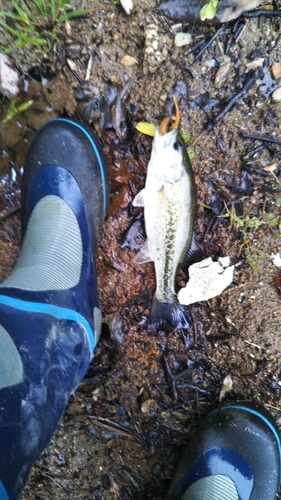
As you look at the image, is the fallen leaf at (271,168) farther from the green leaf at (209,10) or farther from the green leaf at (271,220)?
the green leaf at (209,10)

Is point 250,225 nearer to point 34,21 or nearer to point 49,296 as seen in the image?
point 49,296

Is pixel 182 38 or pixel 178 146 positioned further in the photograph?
pixel 182 38

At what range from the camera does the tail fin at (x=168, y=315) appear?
2553 millimetres

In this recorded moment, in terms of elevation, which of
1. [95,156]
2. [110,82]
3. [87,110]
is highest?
[110,82]

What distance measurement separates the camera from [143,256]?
2.52 meters

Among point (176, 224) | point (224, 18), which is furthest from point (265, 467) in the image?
point (224, 18)

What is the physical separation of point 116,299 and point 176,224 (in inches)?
26.6

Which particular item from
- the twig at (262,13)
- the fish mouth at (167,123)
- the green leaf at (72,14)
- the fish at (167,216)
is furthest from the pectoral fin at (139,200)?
the twig at (262,13)

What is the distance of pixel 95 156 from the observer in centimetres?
242

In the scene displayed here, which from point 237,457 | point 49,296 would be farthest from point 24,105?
point 237,457

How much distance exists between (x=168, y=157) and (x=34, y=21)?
3.99ft

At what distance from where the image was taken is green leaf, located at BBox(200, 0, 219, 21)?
7.41 ft

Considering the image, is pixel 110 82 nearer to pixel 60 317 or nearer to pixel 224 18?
pixel 224 18

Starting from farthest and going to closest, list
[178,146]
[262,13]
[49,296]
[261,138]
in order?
1. [261,138]
2. [262,13]
3. [178,146]
4. [49,296]
